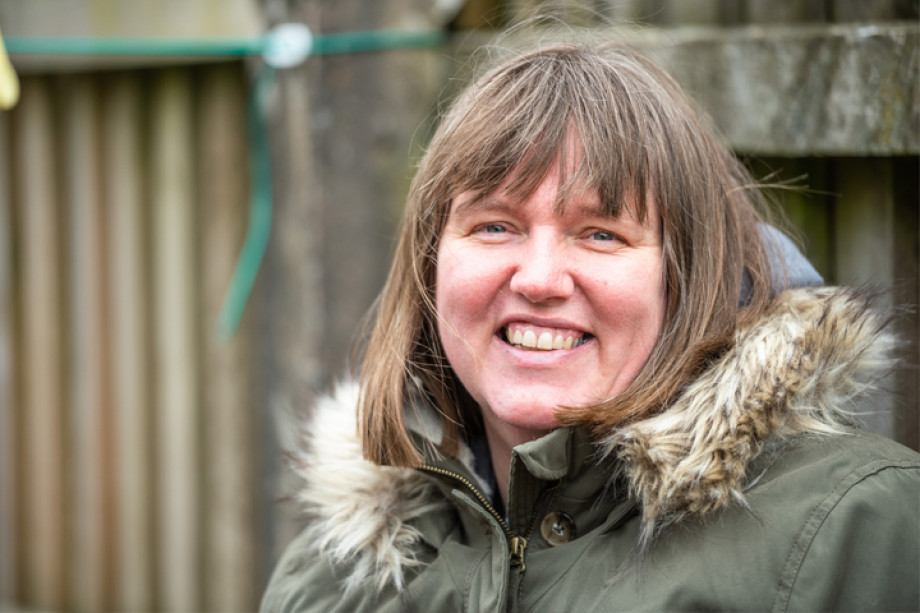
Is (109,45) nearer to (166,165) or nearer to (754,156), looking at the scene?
(166,165)

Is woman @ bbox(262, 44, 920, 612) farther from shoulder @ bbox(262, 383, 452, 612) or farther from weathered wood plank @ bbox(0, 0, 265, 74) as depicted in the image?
weathered wood plank @ bbox(0, 0, 265, 74)

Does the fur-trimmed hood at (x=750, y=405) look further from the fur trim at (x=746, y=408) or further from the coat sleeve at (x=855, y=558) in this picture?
the coat sleeve at (x=855, y=558)

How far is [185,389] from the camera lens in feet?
10.9

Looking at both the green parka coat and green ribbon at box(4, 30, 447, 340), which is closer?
the green parka coat

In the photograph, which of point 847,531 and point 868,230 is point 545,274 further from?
point 868,230

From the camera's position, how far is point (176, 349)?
3.32m

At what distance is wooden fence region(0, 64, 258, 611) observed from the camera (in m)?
3.25

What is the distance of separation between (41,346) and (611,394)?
260cm

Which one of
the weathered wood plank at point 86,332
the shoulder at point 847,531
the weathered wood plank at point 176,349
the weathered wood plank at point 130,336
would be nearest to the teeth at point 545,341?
the shoulder at point 847,531

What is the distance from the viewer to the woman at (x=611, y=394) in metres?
1.39

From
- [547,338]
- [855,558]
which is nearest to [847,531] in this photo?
[855,558]

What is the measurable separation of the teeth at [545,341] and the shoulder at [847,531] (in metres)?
0.39

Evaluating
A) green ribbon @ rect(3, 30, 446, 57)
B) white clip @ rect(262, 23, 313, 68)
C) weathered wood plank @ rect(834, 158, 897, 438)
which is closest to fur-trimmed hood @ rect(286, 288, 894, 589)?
weathered wood plank @ rect(834, 158, 897, 438)

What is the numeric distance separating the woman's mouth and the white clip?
61.1 inches
